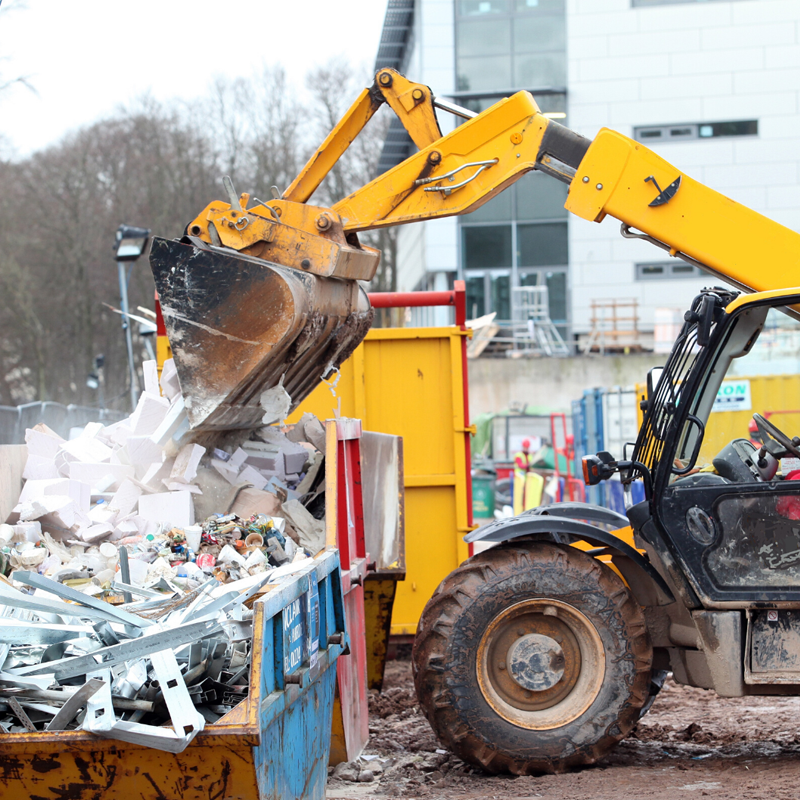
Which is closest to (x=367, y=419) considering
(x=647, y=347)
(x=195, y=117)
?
(x=647, y=347)

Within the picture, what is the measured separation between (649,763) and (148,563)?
8.66ft

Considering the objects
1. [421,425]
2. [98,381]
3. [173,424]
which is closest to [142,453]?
[173,424]

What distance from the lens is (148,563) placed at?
4652mm

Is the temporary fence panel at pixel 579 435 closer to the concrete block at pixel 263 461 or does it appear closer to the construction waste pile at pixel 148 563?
the construction waste pile at pixel 148 563

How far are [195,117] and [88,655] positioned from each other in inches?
1464

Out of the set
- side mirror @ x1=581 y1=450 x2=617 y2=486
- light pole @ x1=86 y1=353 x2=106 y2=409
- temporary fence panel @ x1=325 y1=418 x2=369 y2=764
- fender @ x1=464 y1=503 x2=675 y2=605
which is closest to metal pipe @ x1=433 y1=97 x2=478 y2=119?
temporary fence panel @ x1=325 y1=418 x2=369 y2=764

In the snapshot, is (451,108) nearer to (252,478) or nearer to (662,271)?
(252,478)

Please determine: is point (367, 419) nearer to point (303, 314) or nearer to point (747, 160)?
point (303, 314)

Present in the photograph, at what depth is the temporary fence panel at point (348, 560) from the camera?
460cm

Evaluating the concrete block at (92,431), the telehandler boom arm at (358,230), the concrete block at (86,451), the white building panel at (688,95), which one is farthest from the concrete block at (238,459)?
the white building panel at (688,95)

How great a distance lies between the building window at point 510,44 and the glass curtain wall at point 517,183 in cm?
3

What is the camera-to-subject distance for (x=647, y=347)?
997 inches

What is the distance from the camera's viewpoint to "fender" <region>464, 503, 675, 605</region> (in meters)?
4.90

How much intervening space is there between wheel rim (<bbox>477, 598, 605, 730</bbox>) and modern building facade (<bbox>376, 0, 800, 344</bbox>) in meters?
21.5
